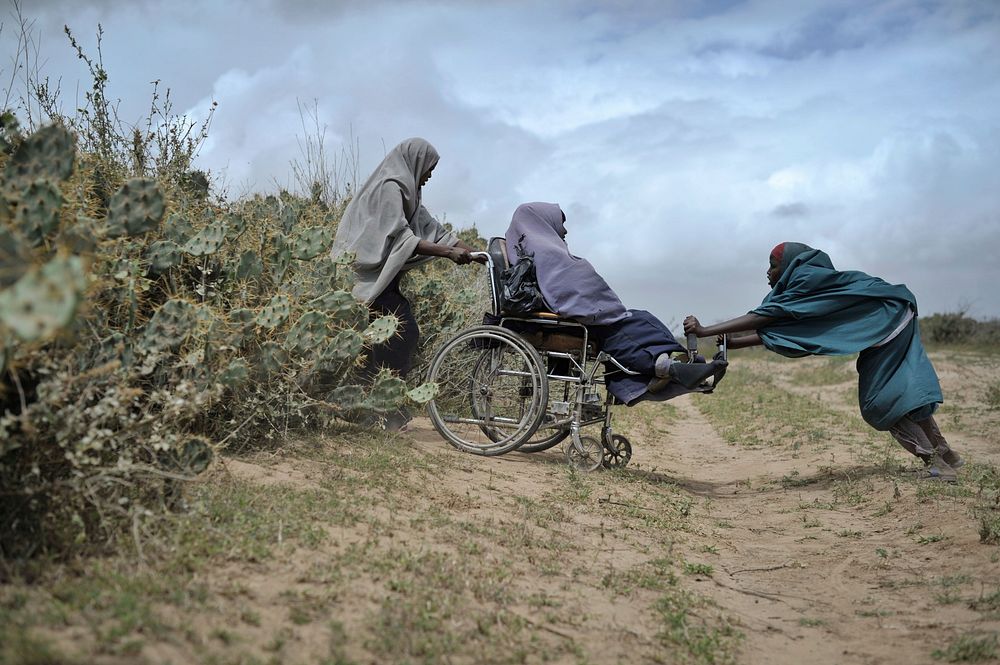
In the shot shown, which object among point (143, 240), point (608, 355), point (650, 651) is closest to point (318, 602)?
point (650, 651)

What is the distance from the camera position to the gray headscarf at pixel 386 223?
598 cm

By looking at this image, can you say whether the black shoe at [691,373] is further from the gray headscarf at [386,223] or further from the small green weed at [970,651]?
the small green weed at [970,651]

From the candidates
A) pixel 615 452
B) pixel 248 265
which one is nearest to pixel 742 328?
pixel 615 452

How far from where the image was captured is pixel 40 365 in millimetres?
3172

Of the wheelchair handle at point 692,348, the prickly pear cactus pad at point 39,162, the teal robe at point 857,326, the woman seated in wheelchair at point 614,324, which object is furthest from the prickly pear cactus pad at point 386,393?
the teal robe at point 857,326

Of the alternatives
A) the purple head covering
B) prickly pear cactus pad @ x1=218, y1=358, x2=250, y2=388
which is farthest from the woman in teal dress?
prickly pear cactus pad @ x1=218, y1=358, x2=250, y2=388

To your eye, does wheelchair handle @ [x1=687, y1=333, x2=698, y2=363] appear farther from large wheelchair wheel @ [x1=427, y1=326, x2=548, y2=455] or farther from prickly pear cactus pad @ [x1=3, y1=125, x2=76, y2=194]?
prickly pear cactus pad @ [x1=3, y1=125, x2=76, y2=194]

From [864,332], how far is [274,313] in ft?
12.8

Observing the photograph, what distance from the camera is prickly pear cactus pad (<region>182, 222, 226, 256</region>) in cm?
481

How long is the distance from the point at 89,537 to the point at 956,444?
8.13 m

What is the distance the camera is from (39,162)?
3531 mm

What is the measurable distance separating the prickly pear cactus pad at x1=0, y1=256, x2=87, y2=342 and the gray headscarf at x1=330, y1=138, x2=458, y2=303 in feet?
11.8

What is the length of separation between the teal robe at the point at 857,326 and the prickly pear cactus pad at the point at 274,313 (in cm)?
321

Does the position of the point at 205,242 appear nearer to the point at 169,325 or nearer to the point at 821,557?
the point at 169,325
